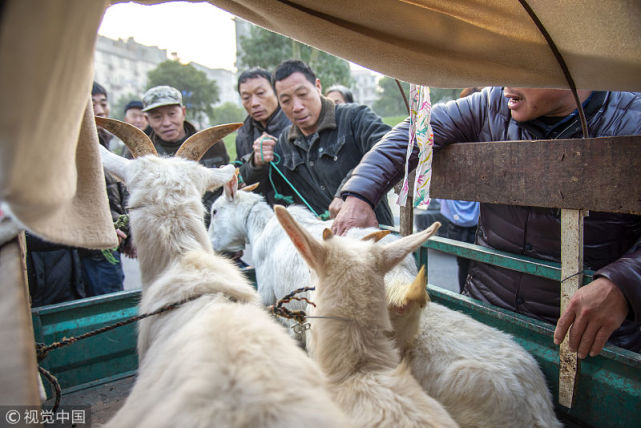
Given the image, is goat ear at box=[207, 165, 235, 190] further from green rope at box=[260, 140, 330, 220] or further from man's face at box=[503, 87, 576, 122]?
man's face at box=[503, 87, 576, 122]

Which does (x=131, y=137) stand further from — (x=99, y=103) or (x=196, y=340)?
(x=99, y=103)

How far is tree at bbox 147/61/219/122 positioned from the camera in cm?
3825

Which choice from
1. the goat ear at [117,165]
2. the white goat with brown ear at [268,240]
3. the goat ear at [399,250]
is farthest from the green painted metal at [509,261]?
the goat ear at [117,165]

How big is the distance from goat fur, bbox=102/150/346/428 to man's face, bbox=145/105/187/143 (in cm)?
281

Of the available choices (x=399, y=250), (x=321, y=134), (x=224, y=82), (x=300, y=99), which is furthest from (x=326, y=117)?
(x=224, y=82)

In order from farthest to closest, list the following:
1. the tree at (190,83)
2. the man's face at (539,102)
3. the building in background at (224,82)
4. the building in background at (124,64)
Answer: the building in background at (224,82) → the building in background at (124,64) → the tree at (190,83) → the man's face at (539,102)

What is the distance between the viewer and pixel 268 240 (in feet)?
12.8

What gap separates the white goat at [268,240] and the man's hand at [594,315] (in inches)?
35.0

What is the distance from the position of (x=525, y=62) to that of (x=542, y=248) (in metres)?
1.09

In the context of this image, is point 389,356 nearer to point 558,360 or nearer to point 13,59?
point 558,360

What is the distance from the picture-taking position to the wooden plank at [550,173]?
5.79ft

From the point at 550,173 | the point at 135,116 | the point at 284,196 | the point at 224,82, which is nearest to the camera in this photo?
the point at 550,173

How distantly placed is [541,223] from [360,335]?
1.40 metres

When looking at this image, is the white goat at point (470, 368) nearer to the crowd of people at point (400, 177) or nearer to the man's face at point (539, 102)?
the crowd of people at point (400, 177)
